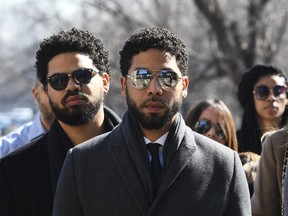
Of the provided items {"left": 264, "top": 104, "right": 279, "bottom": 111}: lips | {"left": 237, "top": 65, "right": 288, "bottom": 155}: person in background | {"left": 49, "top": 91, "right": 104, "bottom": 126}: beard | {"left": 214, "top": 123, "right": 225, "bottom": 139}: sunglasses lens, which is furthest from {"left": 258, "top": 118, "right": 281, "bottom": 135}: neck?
{"left": 49, "top": 91, "right": 104, "bottom": 126}: beard

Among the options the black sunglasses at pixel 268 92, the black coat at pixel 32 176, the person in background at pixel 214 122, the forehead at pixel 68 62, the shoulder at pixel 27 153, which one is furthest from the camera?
the black sunglasses at pixel 268 92

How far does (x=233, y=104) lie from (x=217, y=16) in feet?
15.9

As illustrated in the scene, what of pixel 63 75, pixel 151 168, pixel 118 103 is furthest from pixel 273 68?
pixel 118 103

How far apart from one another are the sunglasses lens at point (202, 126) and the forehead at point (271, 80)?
0.85 meters

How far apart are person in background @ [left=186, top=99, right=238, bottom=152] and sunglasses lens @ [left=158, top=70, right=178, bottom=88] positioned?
280 centimetres

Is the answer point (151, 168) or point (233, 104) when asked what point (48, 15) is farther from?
point (151, 168)

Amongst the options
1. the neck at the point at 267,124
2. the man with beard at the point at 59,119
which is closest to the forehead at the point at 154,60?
the man with beard at the point at 59,119

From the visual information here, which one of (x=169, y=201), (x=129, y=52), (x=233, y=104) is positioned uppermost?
(x=233, y=104)

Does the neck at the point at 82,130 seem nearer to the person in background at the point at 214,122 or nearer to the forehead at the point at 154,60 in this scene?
the forehead at the point at 154,60

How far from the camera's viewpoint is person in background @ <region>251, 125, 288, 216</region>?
6.25 meters

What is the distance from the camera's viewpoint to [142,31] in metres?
5.32

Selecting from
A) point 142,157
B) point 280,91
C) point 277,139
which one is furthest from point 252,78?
point 142,157

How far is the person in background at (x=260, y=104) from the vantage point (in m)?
8.45

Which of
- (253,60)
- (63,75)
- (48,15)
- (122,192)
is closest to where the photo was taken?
(122,192)
